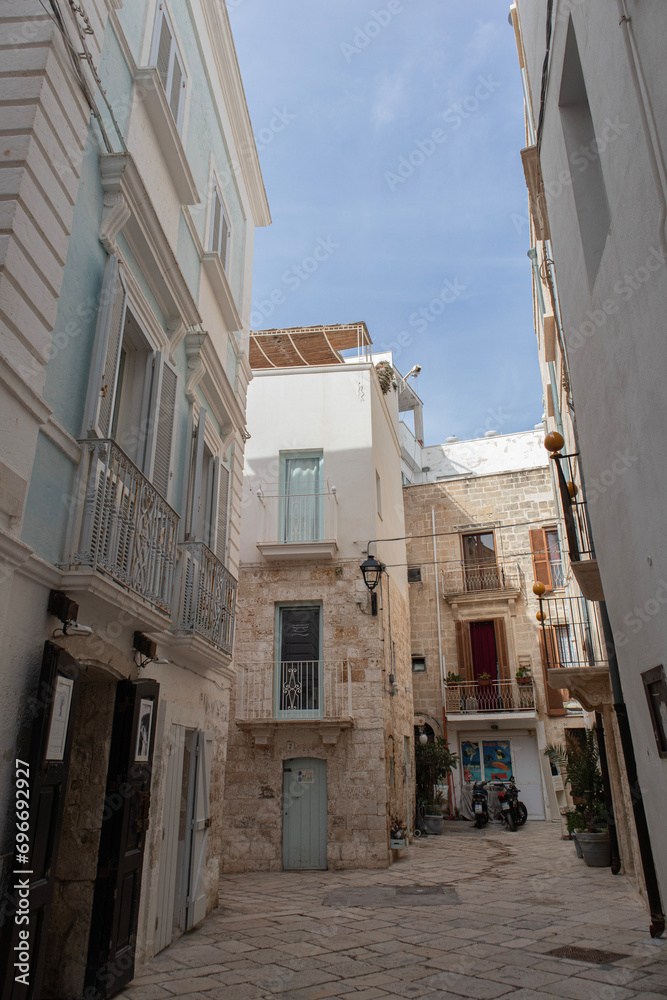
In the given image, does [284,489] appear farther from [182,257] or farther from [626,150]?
[626,150]

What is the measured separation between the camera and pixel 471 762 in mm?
20172

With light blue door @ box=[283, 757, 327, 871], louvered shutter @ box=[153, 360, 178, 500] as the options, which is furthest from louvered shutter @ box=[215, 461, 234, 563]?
light blue door @ box=[283, 757, 327, 871]

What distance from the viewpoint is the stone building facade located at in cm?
1223

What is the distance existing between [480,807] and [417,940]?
11522mm

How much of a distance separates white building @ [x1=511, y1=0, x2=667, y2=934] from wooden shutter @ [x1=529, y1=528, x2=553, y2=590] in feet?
45.4

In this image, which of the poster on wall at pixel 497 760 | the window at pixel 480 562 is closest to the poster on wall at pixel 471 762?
the poster on wall at pixel 497 760

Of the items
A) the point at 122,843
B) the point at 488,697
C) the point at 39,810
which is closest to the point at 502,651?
the point at 488,697

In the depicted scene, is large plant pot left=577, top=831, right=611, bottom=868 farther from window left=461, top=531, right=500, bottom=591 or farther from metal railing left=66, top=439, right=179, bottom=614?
window left=461, top=531, right=500, bottom=591

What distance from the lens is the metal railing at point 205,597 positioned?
262 inches

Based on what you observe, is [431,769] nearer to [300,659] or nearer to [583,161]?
[300,659]

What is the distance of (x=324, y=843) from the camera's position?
12125mm

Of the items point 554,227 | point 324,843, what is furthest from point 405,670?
point 554,227

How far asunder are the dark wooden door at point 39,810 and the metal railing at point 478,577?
18.0 metres

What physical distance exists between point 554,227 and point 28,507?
545 cm
